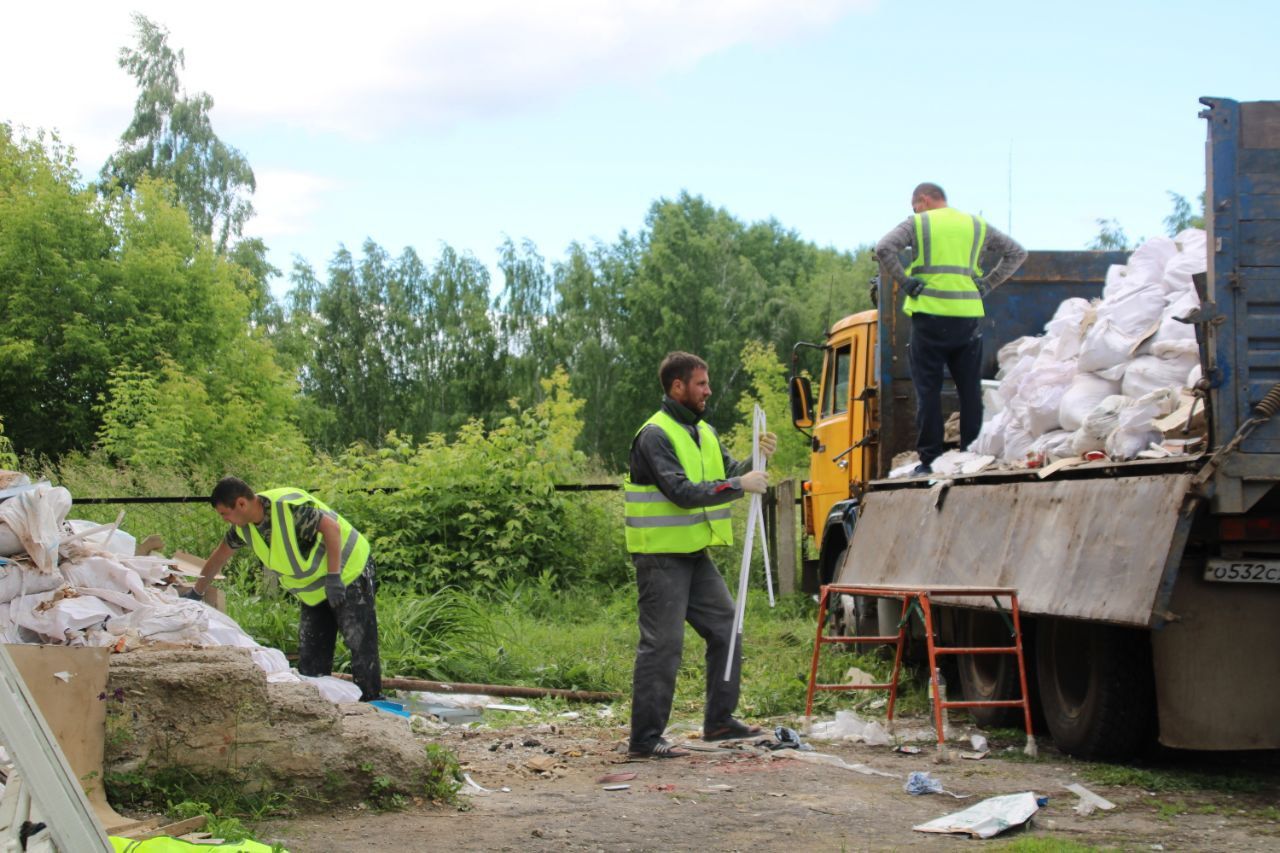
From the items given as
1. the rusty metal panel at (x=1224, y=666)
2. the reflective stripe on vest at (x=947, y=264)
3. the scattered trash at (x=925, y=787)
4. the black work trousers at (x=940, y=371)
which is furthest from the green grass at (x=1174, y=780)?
the reflective stripe on vest at (x=947, y=264)

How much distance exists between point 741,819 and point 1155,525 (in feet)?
6.51

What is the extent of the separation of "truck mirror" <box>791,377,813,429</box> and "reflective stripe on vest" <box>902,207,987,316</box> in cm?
195

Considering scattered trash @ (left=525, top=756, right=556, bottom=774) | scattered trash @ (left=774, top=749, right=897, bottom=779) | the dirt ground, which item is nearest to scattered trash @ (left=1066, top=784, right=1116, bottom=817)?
the dirt ground

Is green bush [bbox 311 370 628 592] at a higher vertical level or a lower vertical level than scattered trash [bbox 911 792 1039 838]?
higher

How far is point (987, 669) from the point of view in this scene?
7828 mm

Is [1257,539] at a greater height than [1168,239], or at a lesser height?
lesser

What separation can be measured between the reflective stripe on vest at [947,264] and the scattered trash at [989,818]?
388 centimetres

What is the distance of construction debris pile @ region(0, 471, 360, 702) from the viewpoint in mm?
5730

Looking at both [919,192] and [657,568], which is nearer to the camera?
[657,568]

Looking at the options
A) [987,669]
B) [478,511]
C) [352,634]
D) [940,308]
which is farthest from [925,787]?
[478,511]

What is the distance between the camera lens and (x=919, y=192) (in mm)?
8844

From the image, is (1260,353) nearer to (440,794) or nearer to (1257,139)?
(1257,139)

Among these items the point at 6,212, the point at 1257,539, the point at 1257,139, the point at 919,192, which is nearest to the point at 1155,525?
the point at 1257,539

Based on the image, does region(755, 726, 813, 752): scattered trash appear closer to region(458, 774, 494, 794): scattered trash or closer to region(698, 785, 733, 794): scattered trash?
region(698, 785, 733, 794): scattered trash
